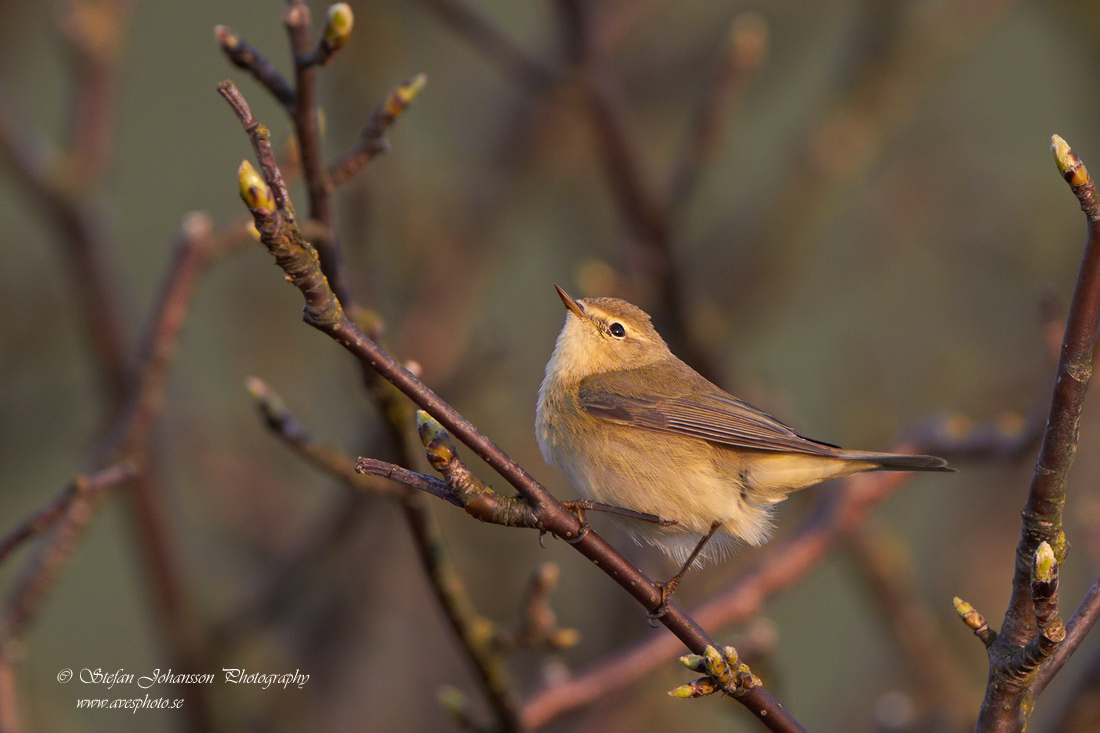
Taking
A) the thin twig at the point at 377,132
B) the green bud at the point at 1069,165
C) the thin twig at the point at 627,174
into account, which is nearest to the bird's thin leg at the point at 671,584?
the green bud at the point at 1069,165


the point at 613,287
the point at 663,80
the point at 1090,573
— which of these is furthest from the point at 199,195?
the point at 1090,573

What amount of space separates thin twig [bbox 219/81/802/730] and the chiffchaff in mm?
688

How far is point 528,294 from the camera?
731 centimetres

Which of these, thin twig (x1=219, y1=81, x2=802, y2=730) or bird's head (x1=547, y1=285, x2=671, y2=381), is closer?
thin twig (x1=219, y1=81, x2=802, y2=730)

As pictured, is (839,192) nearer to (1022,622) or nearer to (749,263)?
(749,263)

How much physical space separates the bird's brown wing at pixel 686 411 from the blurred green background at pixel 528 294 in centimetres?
82

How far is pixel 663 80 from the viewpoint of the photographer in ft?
20.1

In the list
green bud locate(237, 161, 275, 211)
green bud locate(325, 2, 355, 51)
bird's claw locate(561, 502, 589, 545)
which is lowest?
bird's claw locate(561, 502, 589, 545)

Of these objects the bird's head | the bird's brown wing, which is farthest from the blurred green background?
the bird's brown wing

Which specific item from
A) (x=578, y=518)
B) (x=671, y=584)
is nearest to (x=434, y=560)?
(x=578, y=518)

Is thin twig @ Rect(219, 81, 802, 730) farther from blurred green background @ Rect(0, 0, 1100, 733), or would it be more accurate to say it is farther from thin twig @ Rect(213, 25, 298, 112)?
blurred green background @ Rect(0, 0, 1100, 733)

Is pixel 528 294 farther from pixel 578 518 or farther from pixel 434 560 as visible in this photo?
pixel 578 518

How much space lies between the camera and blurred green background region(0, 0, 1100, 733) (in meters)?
5.01

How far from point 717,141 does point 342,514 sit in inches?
93.5
